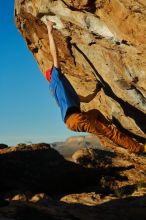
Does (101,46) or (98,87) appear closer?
(101,46)

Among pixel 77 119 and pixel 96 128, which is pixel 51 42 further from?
pixel 96 128

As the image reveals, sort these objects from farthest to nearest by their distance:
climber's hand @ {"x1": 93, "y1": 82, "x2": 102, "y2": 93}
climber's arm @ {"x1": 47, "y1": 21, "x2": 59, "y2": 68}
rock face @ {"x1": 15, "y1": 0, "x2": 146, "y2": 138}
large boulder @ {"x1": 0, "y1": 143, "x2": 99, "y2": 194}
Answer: large boulder @ {"x1": 0, "y1": 143, "x2": 99, "y2": 194}, climber's hand @ {"x1": 93, "y1": 82, "x2": 102, "y2": 93}, climber's arm @ {"x1": 47, "y1": 21, "x2": 59, "y2": 68}, rock face @ {"x1": 15, "y1": 0, "x2": 146, "y2": 138}

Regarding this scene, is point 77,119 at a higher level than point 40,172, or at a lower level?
higher

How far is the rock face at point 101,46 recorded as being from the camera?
29.5 feet

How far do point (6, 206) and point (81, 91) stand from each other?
4969mm

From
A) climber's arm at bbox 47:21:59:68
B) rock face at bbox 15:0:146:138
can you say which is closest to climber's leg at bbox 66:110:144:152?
climber's arm at bbox 47:21:59:68

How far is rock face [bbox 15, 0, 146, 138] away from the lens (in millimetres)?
8977

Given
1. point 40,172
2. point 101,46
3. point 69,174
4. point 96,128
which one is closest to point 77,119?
point 96,128

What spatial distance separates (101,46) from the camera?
10.5 metres

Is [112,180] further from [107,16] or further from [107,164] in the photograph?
[107,16]

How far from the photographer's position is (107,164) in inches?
982

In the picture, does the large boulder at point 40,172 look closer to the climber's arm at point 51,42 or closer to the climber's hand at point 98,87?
the climber's hand at point 98,87

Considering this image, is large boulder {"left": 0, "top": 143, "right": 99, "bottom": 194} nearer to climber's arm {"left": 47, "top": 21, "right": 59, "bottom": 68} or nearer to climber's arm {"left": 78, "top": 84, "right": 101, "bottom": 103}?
climber's arm {"left": 78, "top": 84, "right": 101, "bottom": 103}

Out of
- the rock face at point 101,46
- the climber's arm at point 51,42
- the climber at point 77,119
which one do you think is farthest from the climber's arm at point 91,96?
the climber at point 77,119
